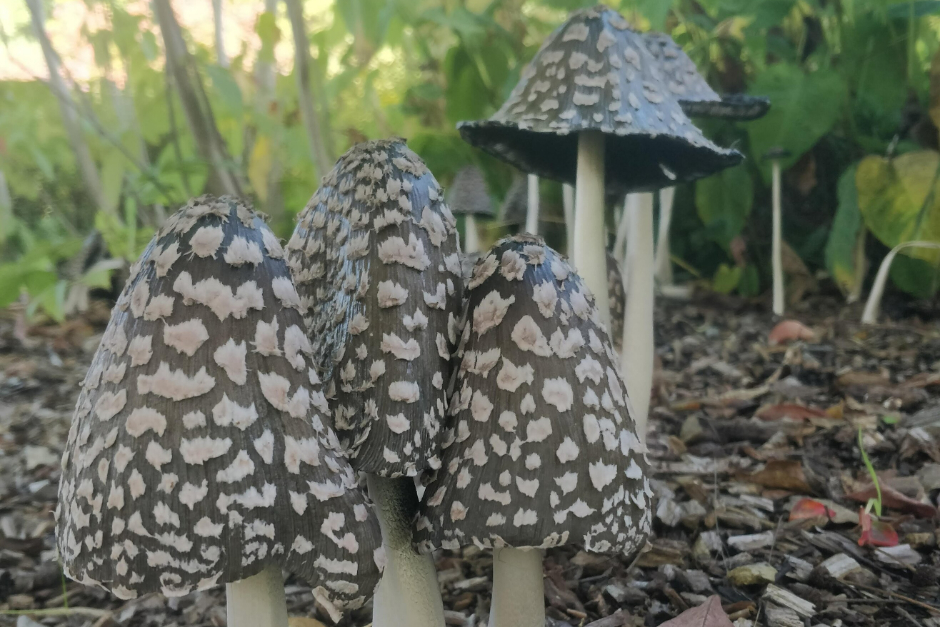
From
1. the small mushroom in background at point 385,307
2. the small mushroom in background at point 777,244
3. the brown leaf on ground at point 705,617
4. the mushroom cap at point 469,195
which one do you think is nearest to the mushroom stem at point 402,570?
the small mushroom in background at point 385,307

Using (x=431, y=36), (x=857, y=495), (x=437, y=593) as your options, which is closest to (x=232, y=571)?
(x=437, y=593)

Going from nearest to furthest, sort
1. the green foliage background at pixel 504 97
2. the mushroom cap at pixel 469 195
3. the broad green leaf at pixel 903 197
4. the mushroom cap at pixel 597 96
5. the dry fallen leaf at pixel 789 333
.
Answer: the mushroom cap at pixel 597 96, the mushroom cap at pixel 469 195, the green foliage background at pixel 504 97, the broad green leaf at pixel 903 197, the dry fallen leaf at pixel 789 333

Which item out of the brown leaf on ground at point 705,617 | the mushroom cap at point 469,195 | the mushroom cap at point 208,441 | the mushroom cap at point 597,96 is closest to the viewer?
the mushroom cap at point 208,441

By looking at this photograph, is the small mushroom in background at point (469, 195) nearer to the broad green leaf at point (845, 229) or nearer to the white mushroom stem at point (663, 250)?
the white mushroom stem at point (663, 250)

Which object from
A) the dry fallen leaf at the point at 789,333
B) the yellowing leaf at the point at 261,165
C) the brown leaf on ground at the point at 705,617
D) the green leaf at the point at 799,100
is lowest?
the dry fallen leaf at the point at 789,333

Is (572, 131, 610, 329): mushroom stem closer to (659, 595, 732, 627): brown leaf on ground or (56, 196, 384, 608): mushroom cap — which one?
(659, 595, 732, 627): brown leaf on ground

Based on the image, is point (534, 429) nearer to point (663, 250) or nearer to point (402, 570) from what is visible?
point (402, 570)

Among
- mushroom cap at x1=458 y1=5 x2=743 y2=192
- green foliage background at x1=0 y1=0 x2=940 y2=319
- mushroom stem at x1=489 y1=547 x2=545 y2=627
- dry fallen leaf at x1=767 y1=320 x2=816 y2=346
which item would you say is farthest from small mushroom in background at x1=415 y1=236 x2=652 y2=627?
dry fallen leaf at x1=767 y1=320 x2=816 y2=346

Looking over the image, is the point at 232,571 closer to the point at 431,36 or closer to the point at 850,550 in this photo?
the point at 850,550
